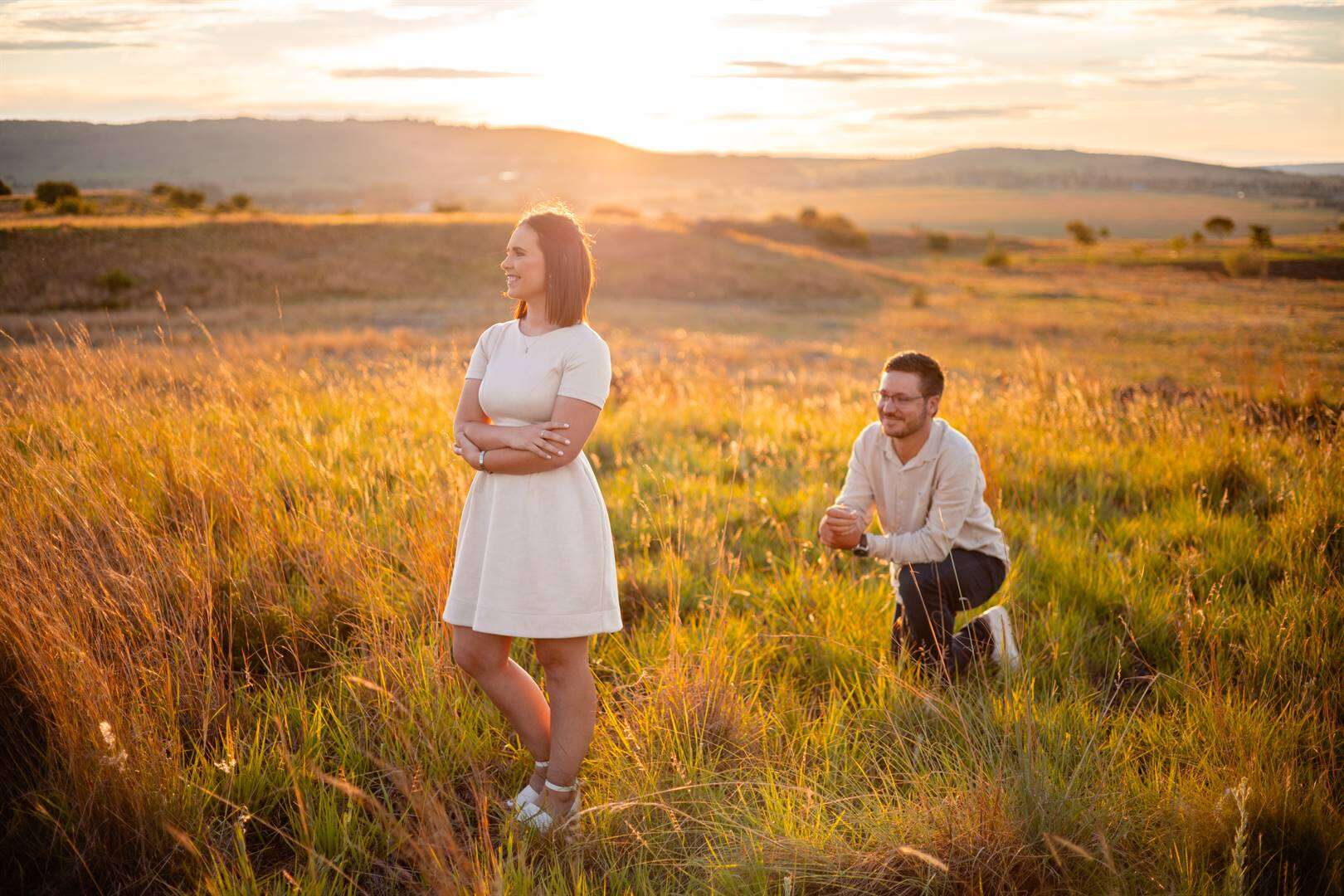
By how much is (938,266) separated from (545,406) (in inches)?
2377

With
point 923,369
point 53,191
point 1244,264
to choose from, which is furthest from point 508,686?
point 1244,264

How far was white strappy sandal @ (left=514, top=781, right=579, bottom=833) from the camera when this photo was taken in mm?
2709

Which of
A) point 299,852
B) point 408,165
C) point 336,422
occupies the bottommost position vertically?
point 299,852

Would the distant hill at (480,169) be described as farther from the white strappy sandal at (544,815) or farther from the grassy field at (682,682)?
the white strappy sandal at (544,815)

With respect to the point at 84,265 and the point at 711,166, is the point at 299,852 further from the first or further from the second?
the point at 711,166

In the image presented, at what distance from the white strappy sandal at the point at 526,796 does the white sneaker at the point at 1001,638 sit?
2107mm

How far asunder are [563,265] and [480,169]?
172474 mm

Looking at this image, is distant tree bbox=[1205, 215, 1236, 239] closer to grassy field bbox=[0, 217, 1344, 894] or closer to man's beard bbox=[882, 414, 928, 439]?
grassy field bbox=[0, 217, 1344, 894]

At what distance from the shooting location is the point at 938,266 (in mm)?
58094

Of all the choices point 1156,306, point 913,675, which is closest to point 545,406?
point 913,675

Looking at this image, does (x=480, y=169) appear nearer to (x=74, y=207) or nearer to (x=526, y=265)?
(x=74, y=207)

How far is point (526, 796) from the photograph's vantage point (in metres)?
2.86

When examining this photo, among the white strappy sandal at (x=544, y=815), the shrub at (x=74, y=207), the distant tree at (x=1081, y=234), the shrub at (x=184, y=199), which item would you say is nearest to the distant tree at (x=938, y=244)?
the distant tree at (x=1081, y=234)

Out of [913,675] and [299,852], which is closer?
[299,852]
